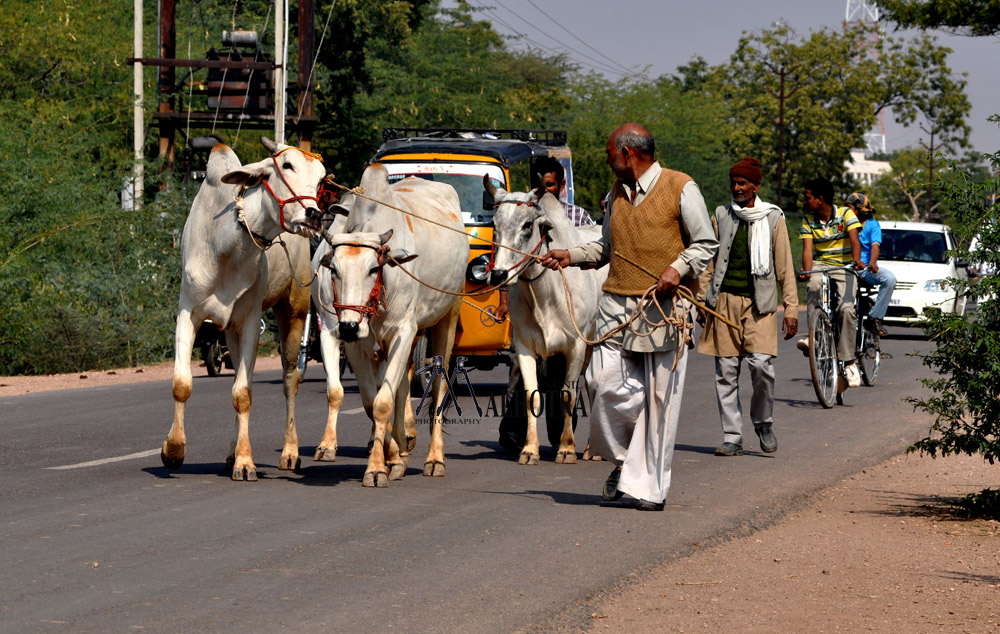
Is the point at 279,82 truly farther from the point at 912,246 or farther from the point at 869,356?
the point at 869,356

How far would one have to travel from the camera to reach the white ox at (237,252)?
960 centimetres

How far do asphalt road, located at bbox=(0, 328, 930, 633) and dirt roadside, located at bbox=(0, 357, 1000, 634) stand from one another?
0.69 feet

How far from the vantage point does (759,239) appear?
39.7 ft

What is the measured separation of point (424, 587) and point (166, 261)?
62.9ft

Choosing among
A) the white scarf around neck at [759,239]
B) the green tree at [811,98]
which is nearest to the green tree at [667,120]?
the green tree at [811,98]

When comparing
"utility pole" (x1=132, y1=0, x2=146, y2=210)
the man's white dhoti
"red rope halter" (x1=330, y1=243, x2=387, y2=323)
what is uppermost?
"utility pole" (x1=132, y1=0, x2=146, y2=210)

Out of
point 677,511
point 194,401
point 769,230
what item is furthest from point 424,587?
point 194,401

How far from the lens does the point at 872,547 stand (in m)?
8.24

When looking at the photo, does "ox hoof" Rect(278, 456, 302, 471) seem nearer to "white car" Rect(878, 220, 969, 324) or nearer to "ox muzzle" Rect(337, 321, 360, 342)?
"ox muzzle" Rect(337, 321, 360, 342)

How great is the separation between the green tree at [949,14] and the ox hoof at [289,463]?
28057 millimetres

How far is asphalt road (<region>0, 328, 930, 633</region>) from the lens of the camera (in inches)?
249

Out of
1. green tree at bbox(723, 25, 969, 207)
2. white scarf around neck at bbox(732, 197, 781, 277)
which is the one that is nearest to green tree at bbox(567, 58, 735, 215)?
green tree at bbox(723, 25, 969, 207)

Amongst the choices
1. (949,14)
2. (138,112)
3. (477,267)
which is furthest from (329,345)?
(949,14)

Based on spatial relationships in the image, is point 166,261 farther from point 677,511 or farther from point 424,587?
point 424,587
